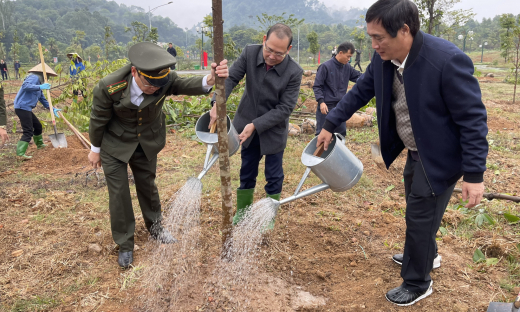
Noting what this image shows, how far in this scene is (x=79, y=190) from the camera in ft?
15.1

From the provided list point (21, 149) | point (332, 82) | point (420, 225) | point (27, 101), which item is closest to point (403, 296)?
point (420, 225)

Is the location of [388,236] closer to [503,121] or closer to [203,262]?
[203,262]

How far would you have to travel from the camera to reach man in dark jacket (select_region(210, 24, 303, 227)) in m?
2.90

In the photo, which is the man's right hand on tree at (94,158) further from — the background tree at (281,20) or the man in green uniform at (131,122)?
the background tree at (281,20)

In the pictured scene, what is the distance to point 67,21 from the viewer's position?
88.6 metres

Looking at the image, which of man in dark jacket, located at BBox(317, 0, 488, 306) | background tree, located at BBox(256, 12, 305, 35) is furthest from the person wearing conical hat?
background tree, located at BBox(256, 12, 305, 35)

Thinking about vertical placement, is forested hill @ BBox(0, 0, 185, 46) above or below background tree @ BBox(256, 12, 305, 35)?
above

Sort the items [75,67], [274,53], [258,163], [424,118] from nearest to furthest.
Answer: [424,118]
[274,53]
[258,163]
[75,67]

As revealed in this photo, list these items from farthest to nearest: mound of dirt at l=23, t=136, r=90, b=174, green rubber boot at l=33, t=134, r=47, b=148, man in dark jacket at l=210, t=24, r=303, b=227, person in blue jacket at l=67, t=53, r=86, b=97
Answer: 1. person in blue jacket at l=67, t=53, r=86, b=97
2. green rubber boot at l=33, t=134, r=47, b=148
3. mound of dirt at l=23, t=136, r=90, b=174
4. man in dark jacket at l=210, t=24, r=303, b=227

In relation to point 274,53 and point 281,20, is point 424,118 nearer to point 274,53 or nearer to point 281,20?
point 274,53

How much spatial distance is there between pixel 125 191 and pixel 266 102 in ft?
4.26

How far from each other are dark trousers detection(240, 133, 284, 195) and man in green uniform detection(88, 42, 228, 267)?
2.09 ft

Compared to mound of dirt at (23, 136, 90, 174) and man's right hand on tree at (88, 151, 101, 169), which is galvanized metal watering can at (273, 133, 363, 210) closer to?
man's right hand on tree at (88, 151, 101, 169)

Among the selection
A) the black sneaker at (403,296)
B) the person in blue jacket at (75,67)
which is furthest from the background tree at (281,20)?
the black sneaker at (403,296)
